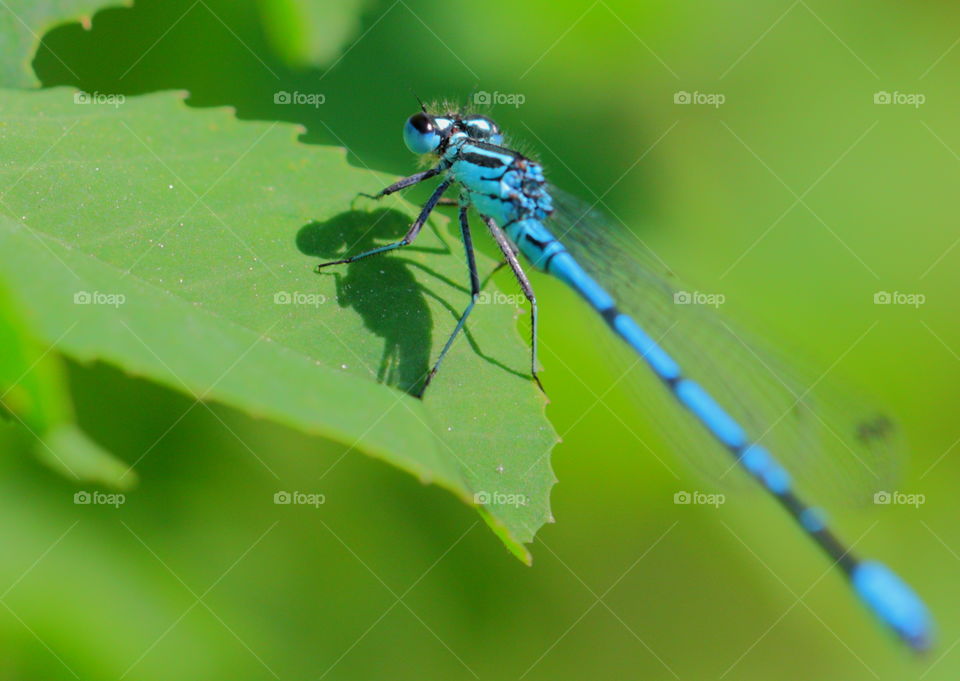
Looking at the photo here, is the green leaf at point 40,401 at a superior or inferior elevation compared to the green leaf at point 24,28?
inferior

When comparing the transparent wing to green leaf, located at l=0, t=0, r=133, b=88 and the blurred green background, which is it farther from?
green leaf, located at l=0, t=0, r=133, b=88

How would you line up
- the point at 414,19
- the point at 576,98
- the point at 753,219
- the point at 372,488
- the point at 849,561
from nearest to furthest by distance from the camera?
1. the point at 849,561
2. the point at 372,488
3. the point at 414,19
4. the point at 576,98
5. the point at 753,219

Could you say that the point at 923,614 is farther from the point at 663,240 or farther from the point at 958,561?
the point at 663,240

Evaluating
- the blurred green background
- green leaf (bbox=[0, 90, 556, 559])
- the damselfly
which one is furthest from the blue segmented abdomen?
green leaf (bbox=[0, 90, 556, 559])

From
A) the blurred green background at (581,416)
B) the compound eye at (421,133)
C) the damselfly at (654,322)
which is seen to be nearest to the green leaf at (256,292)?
the damselfly at (654,322)

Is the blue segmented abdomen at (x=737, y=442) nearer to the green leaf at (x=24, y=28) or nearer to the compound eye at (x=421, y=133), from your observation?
the compound eye at (x=421, y=133)

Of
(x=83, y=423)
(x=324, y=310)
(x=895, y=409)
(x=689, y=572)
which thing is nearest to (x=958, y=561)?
(x=895, y=409)

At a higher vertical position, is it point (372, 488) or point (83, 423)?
point (372, 488)
